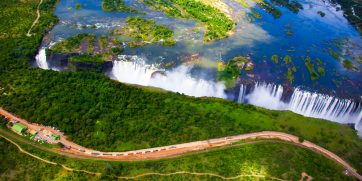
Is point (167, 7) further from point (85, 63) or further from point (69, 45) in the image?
point (85, 63)

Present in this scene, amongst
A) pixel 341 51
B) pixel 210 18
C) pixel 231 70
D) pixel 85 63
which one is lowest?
pixel 231 70

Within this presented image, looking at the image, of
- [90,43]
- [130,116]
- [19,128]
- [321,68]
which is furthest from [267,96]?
[19,128]

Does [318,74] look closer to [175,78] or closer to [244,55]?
[244,55]

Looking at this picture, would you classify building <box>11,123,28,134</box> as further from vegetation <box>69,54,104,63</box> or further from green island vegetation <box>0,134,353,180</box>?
vegetation <box>69,54,104,63</box>

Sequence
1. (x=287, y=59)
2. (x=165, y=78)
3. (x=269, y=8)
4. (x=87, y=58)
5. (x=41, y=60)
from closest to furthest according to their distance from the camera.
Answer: (x=165, y=78) < (x=87, y=58) < (x=41, y=60) < (x=287, y=59) < (x=269, y=8)

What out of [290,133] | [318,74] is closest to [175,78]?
[290,133]

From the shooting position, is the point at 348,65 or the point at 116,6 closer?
the point at 348,65
